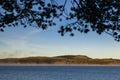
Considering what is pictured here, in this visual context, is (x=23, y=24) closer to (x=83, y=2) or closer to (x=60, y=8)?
(x=60, y=8)

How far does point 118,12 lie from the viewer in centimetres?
1480

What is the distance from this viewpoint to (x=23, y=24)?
1594 cm

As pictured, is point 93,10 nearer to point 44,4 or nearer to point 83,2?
point 83,2

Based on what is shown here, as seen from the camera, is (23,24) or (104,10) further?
(23,24)

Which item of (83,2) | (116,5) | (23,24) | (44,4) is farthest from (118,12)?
(23,24)

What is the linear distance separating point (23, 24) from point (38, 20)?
0.65m

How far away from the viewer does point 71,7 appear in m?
15.0

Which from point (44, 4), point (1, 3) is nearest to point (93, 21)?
point (44, 4)

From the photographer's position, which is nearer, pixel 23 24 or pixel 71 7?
pixel 71 7

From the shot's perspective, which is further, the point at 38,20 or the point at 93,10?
the point at 38,20

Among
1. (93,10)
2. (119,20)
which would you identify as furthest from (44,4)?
(119,20)

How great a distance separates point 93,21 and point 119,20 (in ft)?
3.09

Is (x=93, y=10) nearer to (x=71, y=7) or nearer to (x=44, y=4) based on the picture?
(x=71, y=7)

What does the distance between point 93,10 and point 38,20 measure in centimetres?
228
